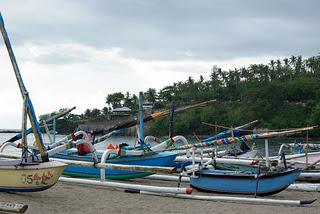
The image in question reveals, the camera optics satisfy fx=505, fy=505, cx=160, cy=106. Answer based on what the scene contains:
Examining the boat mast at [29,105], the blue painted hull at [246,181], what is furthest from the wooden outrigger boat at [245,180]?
the boat mast at [29,105]

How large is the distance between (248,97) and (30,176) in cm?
10104

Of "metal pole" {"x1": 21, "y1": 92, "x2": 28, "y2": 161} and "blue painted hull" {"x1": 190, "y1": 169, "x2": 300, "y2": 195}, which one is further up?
"metal pole" {"x1": 21, "y1": 92, "x2": 28, "y2": 161}

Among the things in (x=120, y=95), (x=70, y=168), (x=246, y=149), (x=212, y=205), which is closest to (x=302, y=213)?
(x=212, y=205)

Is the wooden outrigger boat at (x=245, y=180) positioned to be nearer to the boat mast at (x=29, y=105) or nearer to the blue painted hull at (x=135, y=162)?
the blue painted hull at (x=135, y=162)

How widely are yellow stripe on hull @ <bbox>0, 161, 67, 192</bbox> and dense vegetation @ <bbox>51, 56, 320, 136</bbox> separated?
82360 millimetres

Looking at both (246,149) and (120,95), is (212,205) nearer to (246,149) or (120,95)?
(246,149)

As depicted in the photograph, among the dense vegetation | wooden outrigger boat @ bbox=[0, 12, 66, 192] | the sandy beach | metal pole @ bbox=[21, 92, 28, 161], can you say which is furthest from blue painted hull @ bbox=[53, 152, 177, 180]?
the dense vegetation

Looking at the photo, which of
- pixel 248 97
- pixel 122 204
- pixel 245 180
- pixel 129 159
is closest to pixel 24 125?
pixel 122 204

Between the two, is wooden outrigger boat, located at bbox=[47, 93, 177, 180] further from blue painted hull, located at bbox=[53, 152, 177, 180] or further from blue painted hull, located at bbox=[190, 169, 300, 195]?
blue painted hull, located at bbox=[190, 169, 300, 195]

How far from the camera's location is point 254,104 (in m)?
109

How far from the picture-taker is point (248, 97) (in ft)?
369

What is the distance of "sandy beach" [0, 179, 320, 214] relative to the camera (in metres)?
13.5

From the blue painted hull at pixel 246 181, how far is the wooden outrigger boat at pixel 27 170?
5.09m

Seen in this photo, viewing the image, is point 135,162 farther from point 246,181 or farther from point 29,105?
point 29,105
